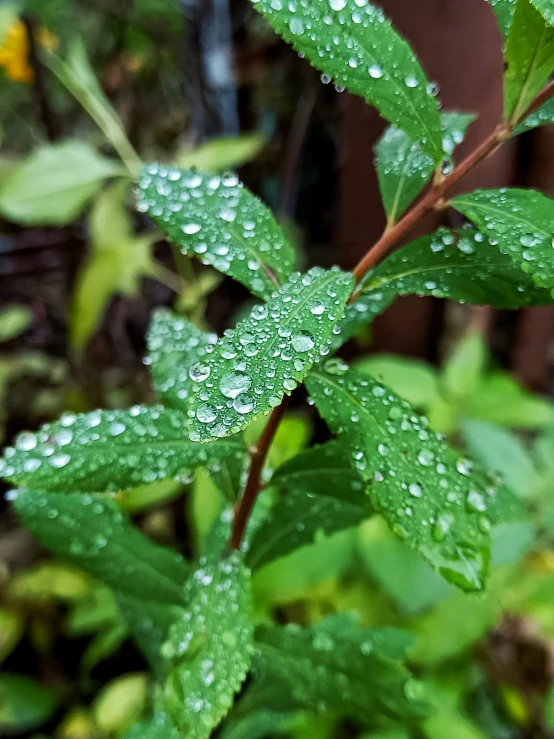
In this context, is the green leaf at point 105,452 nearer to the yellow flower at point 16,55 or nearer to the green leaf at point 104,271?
the green leaf at point 104,271

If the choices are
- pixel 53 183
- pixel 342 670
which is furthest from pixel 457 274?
pixel 53 183

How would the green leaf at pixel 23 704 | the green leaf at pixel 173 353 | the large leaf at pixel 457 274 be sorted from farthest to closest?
the green leaf at pixel 23 704, the green leaf at pixel 173 353, the large leaf at pixel 457 274

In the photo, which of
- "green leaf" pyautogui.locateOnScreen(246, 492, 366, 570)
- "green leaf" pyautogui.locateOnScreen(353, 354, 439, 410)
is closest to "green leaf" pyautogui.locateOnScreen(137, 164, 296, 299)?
"green leaf" pyautogui.locateOnScreen(246, 492, 366, 570)

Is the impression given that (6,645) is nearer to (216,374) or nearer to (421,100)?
(216,374)

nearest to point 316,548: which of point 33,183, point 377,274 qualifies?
point 377,274

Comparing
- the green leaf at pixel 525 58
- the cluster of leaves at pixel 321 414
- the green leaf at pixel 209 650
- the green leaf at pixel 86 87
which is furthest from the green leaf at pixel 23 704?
the green leaf at pixel 525 58

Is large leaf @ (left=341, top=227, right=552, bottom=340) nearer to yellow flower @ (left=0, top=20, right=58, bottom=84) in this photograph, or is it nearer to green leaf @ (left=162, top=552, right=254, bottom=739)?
green leaf @ (left=162, top=552, right=254, bottom=739)
